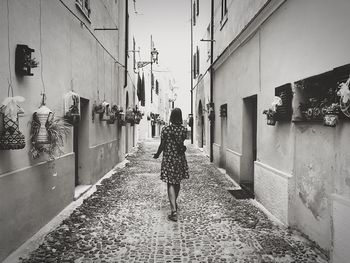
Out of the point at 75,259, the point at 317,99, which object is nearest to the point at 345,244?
the point at 317,99

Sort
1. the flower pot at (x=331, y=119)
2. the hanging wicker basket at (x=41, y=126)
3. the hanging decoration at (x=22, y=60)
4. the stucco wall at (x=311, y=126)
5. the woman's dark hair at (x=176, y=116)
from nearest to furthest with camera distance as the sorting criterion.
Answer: the flower pot at (x=331, y=119), the stucco wall at (x=311, y=126), the hanging decoration at (x=22, y=60), the hanging wicker basket at (x=41, y=126), the woman's dark hair at (x=176, y=116)

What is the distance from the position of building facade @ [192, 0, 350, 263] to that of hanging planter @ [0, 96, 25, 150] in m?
3.63

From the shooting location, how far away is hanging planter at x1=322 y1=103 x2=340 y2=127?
3.52 m

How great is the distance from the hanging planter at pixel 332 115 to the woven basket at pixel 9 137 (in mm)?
3579

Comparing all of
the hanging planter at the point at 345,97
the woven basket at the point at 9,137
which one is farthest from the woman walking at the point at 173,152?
the hanging planter at the point at 345,97

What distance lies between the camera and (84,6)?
775 cm

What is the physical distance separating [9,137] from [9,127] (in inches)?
4.8

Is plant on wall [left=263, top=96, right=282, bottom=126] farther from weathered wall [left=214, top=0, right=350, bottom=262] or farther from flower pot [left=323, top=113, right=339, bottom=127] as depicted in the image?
flower pot [left=323, top=113, right=339, bottom=127]

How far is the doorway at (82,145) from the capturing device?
316 inches

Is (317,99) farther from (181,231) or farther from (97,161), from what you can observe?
(97,161)

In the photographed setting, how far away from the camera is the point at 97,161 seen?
905 cm

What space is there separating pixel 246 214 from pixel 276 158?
1.18m

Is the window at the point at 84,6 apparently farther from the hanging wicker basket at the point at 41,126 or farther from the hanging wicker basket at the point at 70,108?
the hanging wicker basket at the point at 41,126

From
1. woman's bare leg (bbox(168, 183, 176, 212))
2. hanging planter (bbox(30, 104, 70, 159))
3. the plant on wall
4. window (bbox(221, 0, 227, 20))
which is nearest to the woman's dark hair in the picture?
woman's bare leg (bbox(168, 183, 176, 212))
